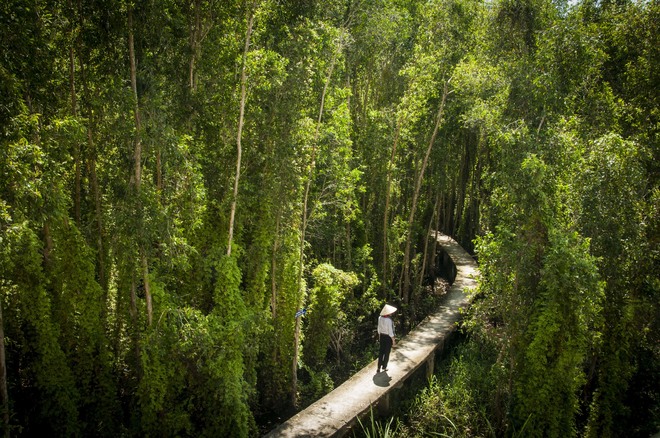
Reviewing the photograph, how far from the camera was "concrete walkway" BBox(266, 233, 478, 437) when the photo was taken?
7871mm

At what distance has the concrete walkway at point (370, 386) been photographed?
310 inches

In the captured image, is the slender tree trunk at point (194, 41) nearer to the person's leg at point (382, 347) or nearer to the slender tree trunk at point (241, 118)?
the slender tree trunk at point (241, 118)

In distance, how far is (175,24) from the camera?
7109 mm

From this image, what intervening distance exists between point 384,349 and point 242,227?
12.8 ft

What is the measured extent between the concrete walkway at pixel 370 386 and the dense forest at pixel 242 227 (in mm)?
684

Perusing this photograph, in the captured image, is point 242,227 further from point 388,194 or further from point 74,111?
point 388,194

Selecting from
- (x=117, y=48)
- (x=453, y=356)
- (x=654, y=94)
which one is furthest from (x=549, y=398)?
(x=117, y=48)

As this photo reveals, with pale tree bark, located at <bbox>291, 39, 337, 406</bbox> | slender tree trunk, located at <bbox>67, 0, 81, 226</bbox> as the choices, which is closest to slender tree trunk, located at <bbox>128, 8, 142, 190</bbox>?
slender tree trunk, located at <bbox>67, 0, 81, 226</bbox>

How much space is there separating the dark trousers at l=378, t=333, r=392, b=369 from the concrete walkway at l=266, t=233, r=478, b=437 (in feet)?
0.80

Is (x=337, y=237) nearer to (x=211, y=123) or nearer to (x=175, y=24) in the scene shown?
(x=211, y=123)

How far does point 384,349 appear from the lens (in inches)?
379

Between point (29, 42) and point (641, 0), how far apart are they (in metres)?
14.3

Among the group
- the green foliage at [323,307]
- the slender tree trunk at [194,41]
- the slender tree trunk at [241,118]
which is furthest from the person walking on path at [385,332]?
the slender tree trunk at [194,41]

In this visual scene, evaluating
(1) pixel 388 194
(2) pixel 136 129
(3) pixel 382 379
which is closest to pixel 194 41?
(2) pixel 136 129
